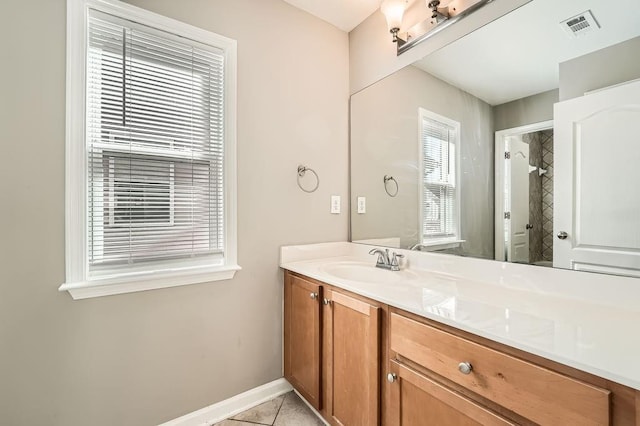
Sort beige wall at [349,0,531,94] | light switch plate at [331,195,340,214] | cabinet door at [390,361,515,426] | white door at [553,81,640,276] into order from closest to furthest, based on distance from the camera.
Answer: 1. cabinet door at [390,361,515,426]
2. white door at [553,81,640,276]
3. beige wall at [349,0,531,94]
4. light switch plate at [331,195,340,214]

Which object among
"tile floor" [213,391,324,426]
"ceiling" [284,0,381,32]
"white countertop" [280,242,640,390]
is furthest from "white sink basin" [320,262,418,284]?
"ceiling" [284,0,381,32]

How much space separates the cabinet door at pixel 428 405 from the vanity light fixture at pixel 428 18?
5.70 feet

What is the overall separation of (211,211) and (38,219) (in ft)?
2.42

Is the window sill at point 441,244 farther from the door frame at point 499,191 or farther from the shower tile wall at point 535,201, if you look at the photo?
the shower tile wall at point 535,201

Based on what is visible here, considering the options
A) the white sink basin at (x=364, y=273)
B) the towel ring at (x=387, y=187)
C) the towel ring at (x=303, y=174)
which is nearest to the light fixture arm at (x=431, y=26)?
the towel ring at (x=387, y=187)

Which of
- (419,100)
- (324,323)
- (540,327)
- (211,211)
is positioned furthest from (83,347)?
(419,100)

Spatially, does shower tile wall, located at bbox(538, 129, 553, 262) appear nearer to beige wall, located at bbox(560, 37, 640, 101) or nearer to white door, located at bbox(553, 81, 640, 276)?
white door, located at bbox(553, 81, 640, 276)

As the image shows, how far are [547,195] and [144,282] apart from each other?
192cm

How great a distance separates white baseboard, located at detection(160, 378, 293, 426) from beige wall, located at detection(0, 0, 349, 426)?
0.17 feet

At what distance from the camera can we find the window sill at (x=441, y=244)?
1.53 meters

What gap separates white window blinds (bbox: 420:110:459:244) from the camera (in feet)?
5.13

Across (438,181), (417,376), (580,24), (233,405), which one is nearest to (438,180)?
(438,181)

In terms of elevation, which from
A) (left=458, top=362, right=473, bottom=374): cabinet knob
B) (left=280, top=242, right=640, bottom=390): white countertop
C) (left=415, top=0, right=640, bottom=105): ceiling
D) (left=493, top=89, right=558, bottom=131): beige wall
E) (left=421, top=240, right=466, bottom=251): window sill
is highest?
(left=415, top=0, right=640, bottom=105): ceiling

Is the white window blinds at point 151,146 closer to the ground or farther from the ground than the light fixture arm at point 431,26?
closer to the ground
